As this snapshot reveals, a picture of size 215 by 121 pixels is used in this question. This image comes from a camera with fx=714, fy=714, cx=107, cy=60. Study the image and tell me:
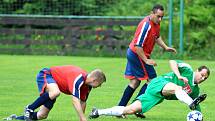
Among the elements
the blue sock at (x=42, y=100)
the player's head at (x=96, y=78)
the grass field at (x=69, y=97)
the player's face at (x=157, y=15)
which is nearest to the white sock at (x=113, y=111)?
the grass field at (x=69, y=97)

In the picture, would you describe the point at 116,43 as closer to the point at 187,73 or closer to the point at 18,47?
the point at 18,47

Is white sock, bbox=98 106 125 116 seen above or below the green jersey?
below

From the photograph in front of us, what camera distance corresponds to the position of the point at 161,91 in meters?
9.91

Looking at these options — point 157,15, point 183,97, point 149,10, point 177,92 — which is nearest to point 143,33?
point 157,15

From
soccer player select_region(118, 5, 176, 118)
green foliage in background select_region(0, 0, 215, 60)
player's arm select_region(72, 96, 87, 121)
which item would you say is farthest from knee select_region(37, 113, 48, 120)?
green foliage in background select_region(0, 0, 215, 60)

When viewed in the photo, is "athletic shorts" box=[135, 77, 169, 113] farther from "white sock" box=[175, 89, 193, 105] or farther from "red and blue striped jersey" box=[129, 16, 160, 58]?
"red and blue striped jersey" box=[129, 16, 160, 58]

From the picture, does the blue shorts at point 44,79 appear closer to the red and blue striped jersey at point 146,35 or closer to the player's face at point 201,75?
the red and blue striped jersey at point 146,35

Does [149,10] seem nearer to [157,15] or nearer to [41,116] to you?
[157,15]

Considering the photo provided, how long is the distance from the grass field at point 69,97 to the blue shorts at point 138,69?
0.63m

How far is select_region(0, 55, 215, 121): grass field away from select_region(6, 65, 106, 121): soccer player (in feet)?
1.72

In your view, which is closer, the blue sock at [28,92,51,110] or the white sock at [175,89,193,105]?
the white sock at [175,89,193,105]

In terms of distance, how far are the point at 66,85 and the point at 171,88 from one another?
1438mm

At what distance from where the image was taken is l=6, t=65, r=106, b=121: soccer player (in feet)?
30.2

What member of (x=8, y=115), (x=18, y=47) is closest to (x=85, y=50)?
(x=18, y=47)
